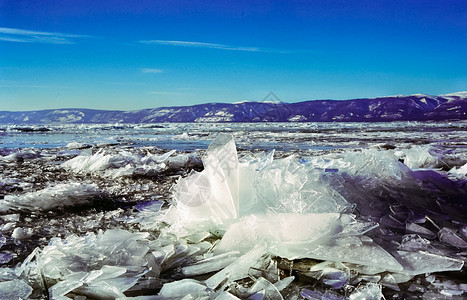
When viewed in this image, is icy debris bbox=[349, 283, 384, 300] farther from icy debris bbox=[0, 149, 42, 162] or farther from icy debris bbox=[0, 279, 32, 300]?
icy debris bbox=[0, 149, 42, 162]

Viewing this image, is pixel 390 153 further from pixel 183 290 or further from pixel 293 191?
pixel 183 290

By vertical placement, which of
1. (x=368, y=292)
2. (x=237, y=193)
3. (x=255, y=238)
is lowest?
(x=368, y=292)

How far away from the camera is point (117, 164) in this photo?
5.17 m

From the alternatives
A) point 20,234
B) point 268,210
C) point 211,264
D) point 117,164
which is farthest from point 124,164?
point 211,264

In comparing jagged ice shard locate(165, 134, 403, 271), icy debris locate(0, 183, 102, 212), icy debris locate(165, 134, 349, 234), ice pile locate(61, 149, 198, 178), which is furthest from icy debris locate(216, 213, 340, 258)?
ice pile locate(61, 149, 198, 178)

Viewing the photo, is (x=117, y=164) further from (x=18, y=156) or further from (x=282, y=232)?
(x=282, y=232)

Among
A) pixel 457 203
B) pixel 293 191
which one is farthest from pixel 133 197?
pixel 457 203

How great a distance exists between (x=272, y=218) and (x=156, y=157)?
4.02 metres

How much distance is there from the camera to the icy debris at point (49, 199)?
284 centimetres

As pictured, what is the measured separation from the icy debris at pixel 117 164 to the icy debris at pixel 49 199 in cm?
159

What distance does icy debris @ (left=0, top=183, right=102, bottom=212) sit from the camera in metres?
2.84

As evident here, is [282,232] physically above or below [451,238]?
above

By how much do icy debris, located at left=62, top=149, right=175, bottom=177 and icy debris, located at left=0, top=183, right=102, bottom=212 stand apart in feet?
5.21

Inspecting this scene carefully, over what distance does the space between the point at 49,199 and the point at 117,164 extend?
7.46ft
